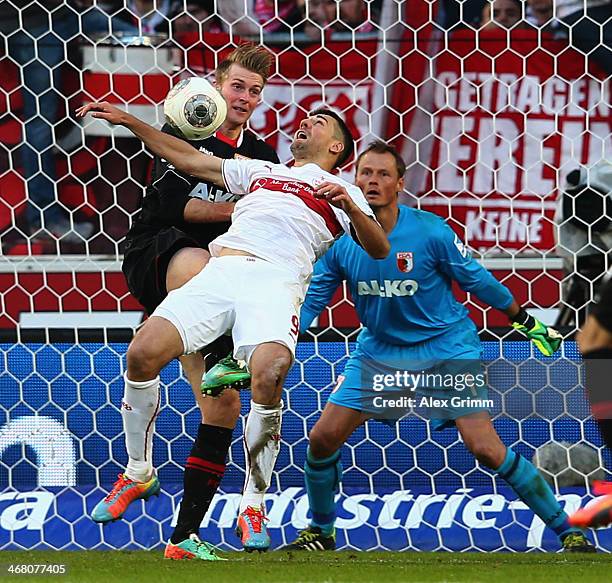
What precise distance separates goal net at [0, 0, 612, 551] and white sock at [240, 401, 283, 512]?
3.61 ft

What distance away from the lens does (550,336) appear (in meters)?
5.25

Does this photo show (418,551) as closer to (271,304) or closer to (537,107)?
(271,304)

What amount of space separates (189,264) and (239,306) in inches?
17.2

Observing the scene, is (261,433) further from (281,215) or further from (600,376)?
(600,376)

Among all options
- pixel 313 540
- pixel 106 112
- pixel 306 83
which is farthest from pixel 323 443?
pixel 306 83

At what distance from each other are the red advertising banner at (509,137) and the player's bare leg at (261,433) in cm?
216

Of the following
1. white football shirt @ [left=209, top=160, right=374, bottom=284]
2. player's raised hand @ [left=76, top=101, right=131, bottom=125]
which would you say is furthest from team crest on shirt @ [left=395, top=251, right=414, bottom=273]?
player's raised hand @ [left=76, top=101, right=131, bottom=125]

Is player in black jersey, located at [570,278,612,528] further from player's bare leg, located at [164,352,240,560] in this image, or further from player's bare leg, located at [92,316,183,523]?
player's bare leg, located at [164,352,240,560]

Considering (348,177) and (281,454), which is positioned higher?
(348,177)

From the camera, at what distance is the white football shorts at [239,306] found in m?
4.47

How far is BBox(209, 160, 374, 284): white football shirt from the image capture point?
4684 millimetres

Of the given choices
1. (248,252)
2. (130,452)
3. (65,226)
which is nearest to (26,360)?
(65,226)

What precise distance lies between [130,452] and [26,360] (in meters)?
1.24

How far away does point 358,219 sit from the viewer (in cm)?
447
